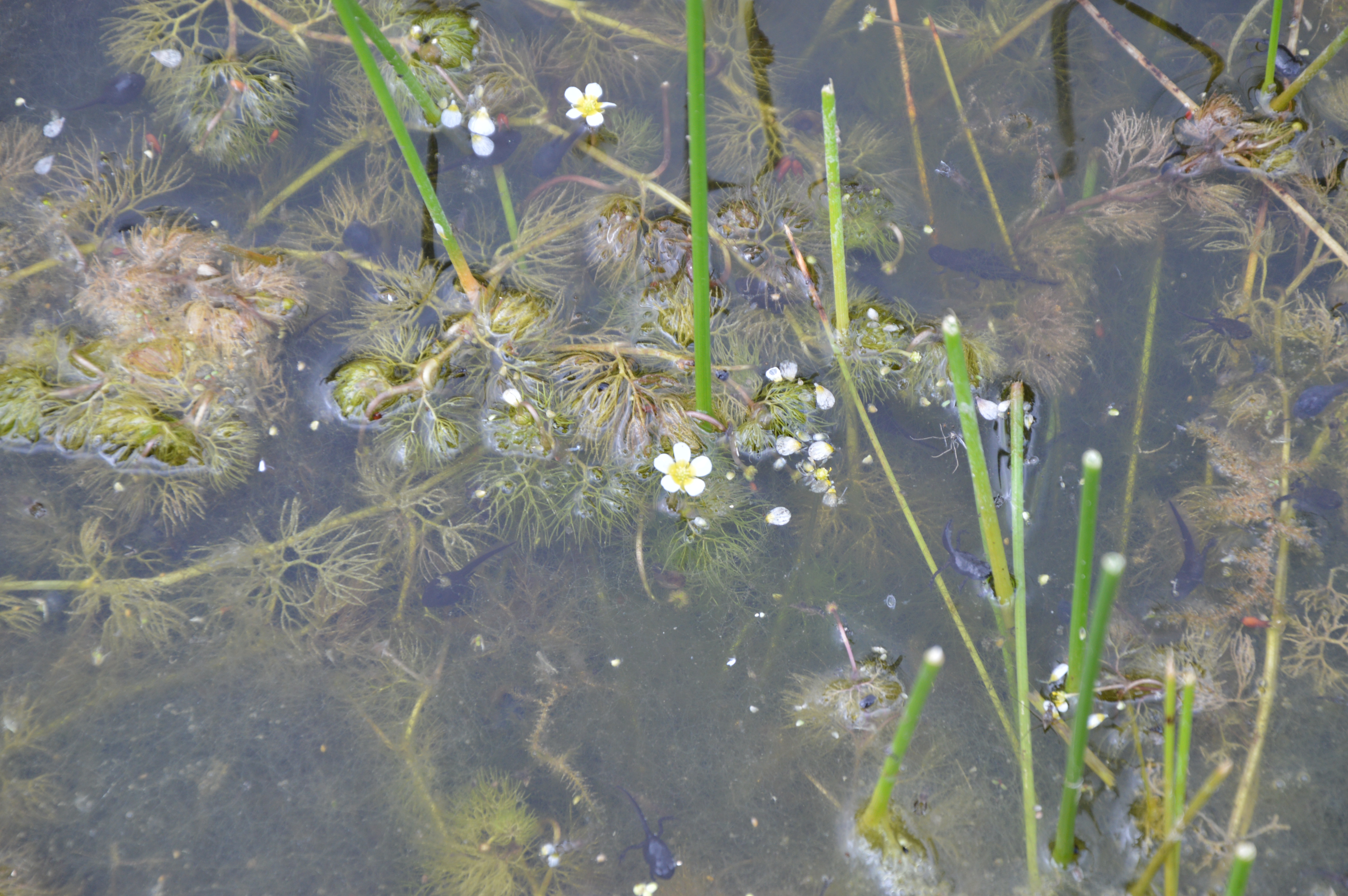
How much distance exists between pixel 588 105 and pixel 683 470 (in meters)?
1.69

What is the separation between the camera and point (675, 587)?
2.82 meters

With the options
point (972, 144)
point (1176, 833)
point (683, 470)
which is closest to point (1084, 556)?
point (1176, 833)

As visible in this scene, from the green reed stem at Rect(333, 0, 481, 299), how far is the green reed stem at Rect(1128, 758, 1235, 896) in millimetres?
2469

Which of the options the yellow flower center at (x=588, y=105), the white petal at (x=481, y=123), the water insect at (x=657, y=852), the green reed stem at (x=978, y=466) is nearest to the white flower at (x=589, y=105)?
the yellow flower center at (x=588, y=105)

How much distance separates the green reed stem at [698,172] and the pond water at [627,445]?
86 centimetres

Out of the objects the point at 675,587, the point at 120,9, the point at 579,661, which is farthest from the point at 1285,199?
the point at 120,9

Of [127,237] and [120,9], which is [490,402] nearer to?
[127,237]

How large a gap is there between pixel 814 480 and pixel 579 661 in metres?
1.13

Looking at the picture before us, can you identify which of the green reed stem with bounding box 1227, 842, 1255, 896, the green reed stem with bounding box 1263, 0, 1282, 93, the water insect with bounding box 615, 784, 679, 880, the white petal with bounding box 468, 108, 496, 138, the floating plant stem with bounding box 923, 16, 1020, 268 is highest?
the green reed stem with bounding box 1263, 0, 1282, 93

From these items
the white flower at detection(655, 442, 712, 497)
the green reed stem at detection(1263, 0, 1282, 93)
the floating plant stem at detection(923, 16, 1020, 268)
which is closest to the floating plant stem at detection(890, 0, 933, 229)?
the floating plant stem at detection(923, 16, 1020, 268)

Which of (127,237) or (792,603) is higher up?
(127,237)

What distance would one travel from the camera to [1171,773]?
178cm

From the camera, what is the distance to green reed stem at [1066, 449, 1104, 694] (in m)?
1.37

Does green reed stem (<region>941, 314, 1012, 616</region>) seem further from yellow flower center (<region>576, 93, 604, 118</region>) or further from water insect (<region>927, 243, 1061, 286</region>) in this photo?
yellow flower center (<region>576, 93, 604, 118</region>)
